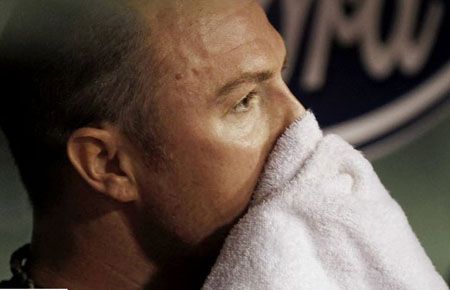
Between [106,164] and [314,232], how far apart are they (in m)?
0.14

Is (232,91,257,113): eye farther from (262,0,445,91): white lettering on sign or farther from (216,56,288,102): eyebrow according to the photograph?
(262,0,445,91): white lettering on sign

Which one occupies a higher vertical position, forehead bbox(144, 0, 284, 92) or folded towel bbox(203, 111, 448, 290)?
forehead bbox(144, 0, 284, 92)

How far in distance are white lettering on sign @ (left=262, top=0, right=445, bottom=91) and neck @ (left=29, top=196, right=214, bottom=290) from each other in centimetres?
26

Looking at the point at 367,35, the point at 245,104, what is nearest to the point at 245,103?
the point at 245,104

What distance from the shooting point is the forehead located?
1.60 feet

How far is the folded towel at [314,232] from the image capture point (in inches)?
19.3

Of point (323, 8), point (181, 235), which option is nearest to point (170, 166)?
point (181, 235)

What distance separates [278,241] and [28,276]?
18 cm

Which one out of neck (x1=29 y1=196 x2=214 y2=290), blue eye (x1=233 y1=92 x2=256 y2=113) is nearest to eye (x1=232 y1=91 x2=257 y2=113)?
blue eye (x1=233 y1=92 x2=256 y2=113)

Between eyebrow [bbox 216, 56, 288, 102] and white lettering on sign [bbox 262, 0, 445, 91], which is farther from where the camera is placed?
white lettering on sign [bbox 262, 0, 445, 91]

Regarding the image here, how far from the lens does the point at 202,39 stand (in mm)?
492

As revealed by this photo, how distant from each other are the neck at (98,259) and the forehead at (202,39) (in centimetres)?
11

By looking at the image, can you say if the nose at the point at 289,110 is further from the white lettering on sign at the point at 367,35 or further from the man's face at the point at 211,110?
the white lettering on sign at the point at 367,35

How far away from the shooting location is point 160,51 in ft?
1.61
